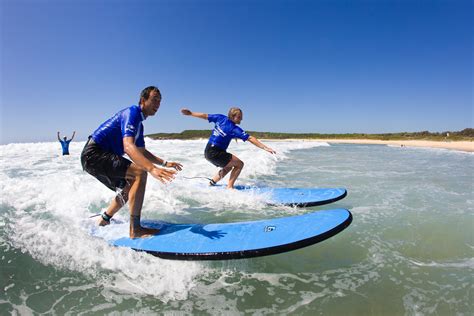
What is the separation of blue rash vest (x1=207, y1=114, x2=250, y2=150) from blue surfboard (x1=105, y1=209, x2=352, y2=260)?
3.08 m

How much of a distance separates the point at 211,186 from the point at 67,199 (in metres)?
3.31

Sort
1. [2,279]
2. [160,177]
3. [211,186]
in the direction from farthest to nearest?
[211,186] < [2,279] < [160,177]

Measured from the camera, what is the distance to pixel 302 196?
252 inches

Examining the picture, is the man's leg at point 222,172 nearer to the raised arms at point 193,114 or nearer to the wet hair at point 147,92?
the raised arms at point 193,114

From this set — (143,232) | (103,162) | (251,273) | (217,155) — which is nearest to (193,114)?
(217,155)

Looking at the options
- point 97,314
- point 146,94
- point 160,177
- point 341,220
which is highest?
point 146,94

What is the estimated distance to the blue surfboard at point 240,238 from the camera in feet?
10.7

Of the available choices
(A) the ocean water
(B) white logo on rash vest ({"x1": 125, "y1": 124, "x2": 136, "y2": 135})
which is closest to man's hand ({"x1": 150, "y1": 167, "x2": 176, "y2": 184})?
(B) white logo on rash vest ({"x1": 125, "y1": 124, "x2": 136, "y2": 135})

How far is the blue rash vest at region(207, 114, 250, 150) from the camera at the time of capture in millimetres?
6812

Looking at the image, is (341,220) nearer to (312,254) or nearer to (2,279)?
(312,254)

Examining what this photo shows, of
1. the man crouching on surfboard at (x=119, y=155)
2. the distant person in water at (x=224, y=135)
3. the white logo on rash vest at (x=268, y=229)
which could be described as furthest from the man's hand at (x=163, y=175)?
the distant person in water at (x=224, y=135)

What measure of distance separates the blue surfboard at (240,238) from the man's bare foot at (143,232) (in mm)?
Result: 71

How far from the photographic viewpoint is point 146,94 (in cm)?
367

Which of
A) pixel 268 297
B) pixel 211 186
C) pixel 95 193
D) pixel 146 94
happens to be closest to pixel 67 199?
pixel 95 193
